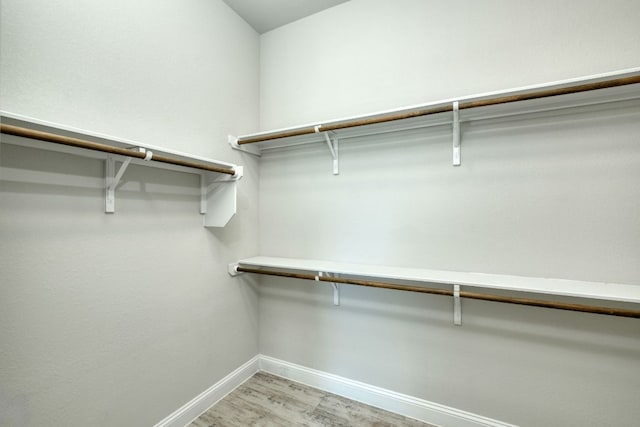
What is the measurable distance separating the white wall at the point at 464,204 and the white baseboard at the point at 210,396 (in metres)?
0.21

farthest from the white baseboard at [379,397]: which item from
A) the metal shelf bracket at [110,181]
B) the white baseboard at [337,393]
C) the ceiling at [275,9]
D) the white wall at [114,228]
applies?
the ceiling at [275,9]

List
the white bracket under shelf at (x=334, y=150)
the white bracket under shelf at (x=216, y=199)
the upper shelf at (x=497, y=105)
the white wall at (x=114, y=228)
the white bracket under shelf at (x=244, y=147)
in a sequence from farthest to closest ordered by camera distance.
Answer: the white bracket under shelf at (x=244, y=147) < the white bracket under shelf at (x=334, y=150) < the white bracket under shelf at (x=216, y=199) < the upper shelf at (x=497, y=105) < the white wall at (x=114, y=228)

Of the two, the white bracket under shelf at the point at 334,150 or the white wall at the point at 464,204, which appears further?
the white bracket under shelf at the point at 334,150

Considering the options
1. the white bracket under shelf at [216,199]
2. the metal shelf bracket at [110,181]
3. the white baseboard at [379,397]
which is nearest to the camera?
the metal shelf bracket at [110,181]

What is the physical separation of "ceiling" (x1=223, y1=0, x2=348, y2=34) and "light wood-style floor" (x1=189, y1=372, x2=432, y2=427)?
2.80m

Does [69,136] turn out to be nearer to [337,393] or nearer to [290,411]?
[290,411]

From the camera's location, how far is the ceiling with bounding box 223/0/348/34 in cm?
199

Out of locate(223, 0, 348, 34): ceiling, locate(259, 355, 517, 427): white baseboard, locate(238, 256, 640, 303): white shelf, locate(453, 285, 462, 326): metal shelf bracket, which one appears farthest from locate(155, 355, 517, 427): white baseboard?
locate(223, 0, 348, 34): ceiling

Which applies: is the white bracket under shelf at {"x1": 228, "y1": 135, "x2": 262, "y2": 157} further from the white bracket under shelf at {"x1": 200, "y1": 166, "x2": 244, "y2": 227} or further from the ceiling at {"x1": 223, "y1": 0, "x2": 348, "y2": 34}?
the ceiling at {"x1": 223, "y1": 0, "x2": 348, "y2": 34}

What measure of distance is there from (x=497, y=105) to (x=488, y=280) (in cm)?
90

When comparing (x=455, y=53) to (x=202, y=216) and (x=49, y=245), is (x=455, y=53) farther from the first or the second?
(x=49, y=245)

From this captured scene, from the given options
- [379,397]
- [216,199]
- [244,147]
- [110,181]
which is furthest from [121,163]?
[379,397]

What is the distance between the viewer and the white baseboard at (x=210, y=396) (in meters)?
1.63

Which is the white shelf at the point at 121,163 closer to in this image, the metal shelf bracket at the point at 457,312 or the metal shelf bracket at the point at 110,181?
the metal shelf bracket at the point at 110,181
